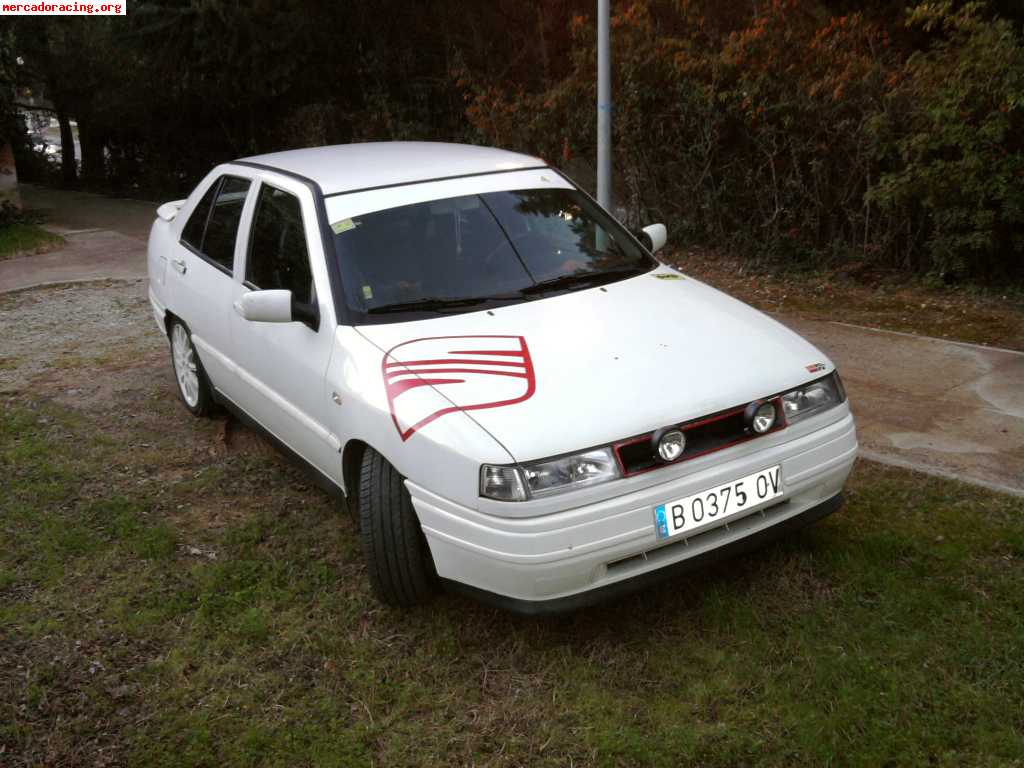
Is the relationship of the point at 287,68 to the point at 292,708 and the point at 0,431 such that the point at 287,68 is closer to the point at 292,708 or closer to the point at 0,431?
the point at 0,431

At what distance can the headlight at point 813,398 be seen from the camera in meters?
3.77

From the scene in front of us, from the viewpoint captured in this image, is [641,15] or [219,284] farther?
[641,15]

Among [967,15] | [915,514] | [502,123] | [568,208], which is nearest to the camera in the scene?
[915,514]

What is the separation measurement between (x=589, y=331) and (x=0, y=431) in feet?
13.3

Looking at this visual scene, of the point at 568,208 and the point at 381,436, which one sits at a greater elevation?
the point at 568,208

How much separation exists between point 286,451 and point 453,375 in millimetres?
1447

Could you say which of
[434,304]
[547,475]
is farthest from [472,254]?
[547,475]

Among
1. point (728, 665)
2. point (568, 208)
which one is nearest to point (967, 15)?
point (568, 208)

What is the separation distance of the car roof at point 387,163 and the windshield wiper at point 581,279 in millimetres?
767

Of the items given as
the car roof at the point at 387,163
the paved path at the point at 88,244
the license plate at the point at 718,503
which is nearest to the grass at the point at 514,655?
the license plate at the point at 718,503

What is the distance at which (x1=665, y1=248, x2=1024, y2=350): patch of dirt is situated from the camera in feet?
23.7

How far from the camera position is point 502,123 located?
39.5 ft

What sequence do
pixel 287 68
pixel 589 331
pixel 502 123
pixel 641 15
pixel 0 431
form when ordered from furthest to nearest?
pixel 287 68, pixel 502 123, pixel 641 15, pixel 0 431, pixel 589 331

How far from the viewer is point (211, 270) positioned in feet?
18.0
